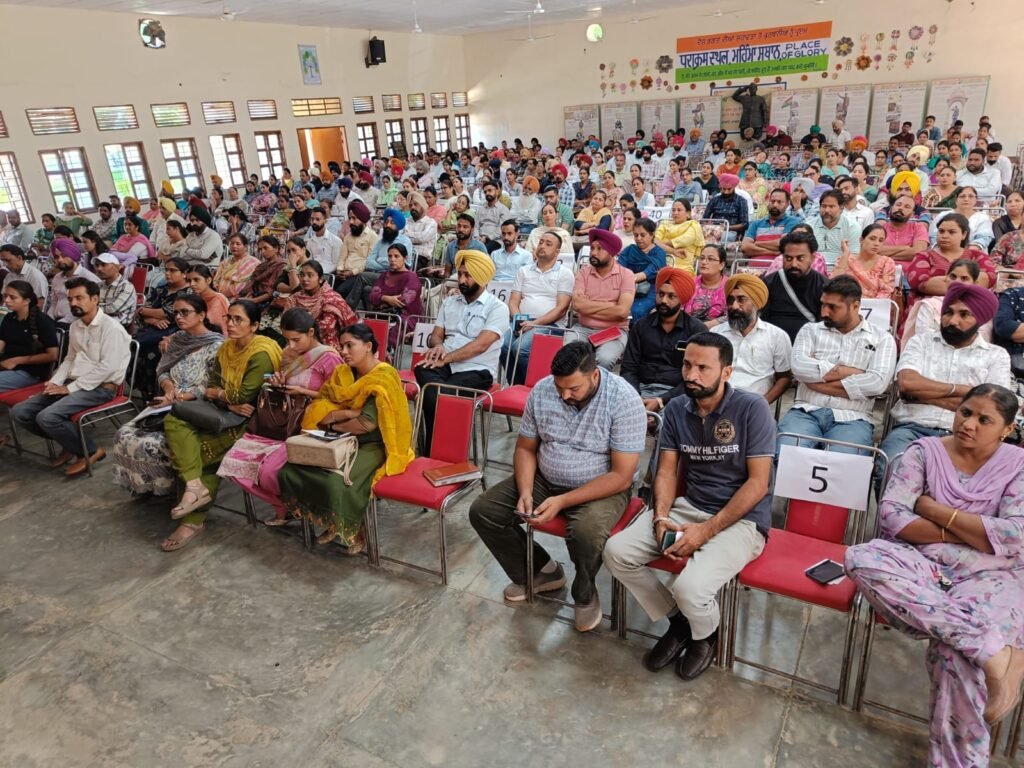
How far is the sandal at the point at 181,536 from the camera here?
3521 millimetres

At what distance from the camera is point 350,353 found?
10.6 feet

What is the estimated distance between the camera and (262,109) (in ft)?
47.0

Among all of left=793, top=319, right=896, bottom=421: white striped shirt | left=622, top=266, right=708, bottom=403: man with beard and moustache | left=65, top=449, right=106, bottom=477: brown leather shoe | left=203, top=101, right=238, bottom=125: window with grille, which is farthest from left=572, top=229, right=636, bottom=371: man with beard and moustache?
left=203, top=101, right=238, bottom=125: window with grille

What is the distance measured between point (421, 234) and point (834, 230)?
3961mm

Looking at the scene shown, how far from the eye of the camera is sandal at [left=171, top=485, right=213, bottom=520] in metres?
3.54

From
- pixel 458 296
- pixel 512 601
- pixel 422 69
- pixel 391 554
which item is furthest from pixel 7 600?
pixel 422 69

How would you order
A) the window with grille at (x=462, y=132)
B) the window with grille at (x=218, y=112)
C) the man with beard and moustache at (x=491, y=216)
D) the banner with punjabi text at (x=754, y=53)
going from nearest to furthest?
the man with beard and moustache at (x=491, y=216)
the window with grille at (x=218, y=112)
the banner with punjabi text at (x=754, y=53)
the window with grille at (x=462, y=132)

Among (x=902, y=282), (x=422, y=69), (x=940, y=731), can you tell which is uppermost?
(x=422, y=69)

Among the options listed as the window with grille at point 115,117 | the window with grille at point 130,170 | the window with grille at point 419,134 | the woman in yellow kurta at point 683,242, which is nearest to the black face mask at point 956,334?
the woman in yellow kurta at point 683,242

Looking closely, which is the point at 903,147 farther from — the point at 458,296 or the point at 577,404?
the point at 577,404

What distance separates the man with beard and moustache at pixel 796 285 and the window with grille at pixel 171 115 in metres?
12.4

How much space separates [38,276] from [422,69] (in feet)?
45.5

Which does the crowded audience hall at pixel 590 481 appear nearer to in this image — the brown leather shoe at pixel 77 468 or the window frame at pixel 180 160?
the brown leather shoe at pixel 77 468

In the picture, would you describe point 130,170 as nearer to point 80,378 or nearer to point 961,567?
point 80,378
